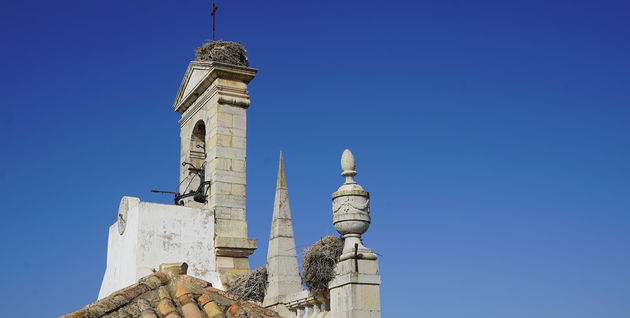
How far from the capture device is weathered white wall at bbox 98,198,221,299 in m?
11.4

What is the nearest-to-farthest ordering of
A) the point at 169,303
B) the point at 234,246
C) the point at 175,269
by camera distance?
1. the point at 169,303
2. the point at 175,269
3. the point at 234,246

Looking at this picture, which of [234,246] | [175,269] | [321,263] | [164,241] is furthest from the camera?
[234,246]

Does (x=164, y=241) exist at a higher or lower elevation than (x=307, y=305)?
higher

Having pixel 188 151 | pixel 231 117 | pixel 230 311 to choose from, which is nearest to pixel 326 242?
pixel 230 311

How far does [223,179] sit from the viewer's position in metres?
12.4

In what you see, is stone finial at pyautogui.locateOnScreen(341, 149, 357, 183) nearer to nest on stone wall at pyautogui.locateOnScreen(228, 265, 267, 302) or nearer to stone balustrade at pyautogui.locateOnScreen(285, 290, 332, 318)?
stone balustrade at pyautogui.locateOnScreen(285, 290, 332, 318)

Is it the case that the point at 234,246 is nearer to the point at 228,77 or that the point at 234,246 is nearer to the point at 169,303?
the point at 228,77

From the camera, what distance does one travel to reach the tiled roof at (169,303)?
4836mm

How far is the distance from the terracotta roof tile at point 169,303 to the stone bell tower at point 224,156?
250 inches

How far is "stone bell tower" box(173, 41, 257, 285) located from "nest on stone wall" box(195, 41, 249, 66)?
0.06ft

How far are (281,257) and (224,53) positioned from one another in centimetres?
488

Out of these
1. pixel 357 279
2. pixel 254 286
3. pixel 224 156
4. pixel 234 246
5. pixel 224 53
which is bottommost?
pixel 357 279

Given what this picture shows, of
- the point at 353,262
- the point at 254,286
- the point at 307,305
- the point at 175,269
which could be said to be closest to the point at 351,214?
the point at 353,262

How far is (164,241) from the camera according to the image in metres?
11.6
